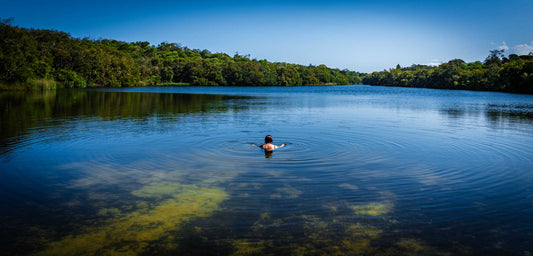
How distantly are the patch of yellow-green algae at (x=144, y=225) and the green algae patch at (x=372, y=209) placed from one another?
3.04 m

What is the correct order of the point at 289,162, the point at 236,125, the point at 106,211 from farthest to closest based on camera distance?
1. the point at 236,125
2. the point at 289,162
3. the point at 106,211

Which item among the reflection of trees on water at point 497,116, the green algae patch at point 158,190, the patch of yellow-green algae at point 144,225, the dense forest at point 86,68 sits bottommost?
the patch of yellow-green algae at point 144,225

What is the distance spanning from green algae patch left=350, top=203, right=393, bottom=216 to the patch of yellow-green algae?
3.04m

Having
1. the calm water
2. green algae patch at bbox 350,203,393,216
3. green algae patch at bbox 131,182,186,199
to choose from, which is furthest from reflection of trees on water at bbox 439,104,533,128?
green algae patch at bbox 131,182,186,199

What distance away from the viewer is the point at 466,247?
5.82m

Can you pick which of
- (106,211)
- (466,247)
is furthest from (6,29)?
(466,247)

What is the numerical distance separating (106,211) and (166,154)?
19.4ft

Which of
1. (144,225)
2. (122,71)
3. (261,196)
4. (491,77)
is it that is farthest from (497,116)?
(122,71)

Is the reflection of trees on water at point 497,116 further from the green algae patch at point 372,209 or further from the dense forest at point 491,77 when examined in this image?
the dense forest at point 491,77

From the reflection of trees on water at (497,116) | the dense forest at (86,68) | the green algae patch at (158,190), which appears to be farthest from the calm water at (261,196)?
the dense forest at (86,68)

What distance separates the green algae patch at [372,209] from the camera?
7.30 m

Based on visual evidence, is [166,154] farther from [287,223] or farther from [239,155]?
[287,223]

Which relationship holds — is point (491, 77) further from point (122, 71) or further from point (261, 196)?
point (261, 196)

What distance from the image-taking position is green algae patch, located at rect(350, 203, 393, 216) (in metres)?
7.30
